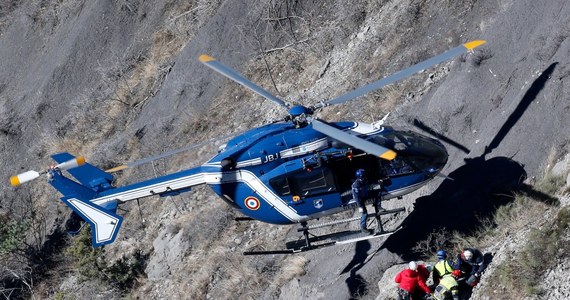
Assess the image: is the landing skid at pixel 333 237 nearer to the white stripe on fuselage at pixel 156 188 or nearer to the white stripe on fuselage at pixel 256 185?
the white stripe on fuselage at pixel 256 185

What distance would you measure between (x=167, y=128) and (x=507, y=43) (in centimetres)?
1301

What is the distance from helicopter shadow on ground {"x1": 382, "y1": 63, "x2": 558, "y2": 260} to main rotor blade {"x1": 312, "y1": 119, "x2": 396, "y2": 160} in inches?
137

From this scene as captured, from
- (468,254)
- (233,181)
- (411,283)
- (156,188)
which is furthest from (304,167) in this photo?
(468,254)

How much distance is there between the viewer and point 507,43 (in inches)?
724

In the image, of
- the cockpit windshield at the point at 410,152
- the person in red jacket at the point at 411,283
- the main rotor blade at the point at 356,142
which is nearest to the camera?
the main rotor blade at the point at 356,142

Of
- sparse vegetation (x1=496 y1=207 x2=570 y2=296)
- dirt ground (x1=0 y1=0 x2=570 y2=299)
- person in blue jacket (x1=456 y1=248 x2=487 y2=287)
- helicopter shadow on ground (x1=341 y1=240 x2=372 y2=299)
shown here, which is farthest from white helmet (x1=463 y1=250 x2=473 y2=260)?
helicopter shadow on ground (x1=341 y1=240 x2=372 y2=299)

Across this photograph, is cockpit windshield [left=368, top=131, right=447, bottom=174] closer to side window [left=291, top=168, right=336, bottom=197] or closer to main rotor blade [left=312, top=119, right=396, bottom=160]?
side window [left=291, top=168, right=336, bottom=197]

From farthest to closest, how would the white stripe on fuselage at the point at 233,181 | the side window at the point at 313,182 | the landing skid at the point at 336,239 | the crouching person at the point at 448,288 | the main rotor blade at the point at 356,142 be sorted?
the white stripe on fuselage at the point at 233,181
the landing skid at the point at 336,239
the side window at the point at 313,182
the crouching person at the point at 448,288
the main rotor blade at the point at 356,142

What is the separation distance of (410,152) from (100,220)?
7.08m

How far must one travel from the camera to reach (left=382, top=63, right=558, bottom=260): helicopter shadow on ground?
1560cm

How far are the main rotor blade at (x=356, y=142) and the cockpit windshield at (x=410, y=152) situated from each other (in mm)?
1511

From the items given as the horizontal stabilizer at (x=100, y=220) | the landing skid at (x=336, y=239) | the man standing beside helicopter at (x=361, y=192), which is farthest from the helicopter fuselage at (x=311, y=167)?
the horizontal stabilizer at (x=100, y=220)

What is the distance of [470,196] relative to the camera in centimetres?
1605

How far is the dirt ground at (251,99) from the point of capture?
1650cm
